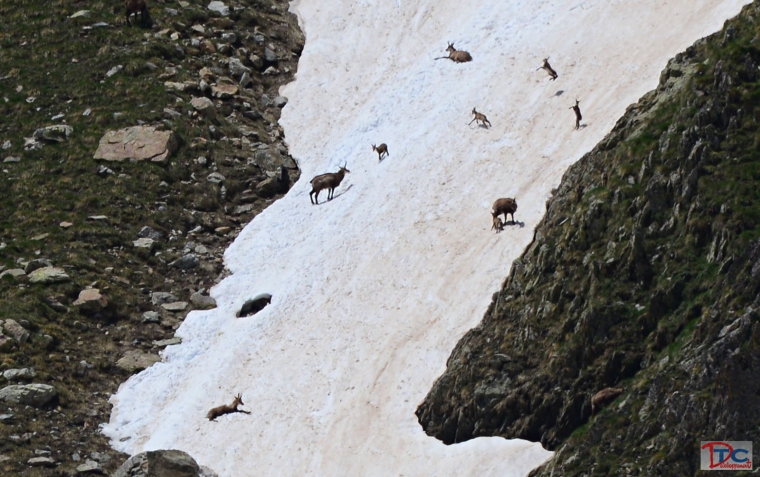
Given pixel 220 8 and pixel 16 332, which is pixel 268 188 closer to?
pixel 16 332

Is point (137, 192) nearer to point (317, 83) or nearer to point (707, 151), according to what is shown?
point (317, 83)

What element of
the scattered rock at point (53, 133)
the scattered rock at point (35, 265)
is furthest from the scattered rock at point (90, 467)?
the scattered rock at point (53, 133)

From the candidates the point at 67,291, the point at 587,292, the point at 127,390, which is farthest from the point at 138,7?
the point at 587,292

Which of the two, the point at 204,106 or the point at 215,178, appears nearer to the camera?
the point at 215,178

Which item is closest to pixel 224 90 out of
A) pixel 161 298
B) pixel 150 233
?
pixel 150 233

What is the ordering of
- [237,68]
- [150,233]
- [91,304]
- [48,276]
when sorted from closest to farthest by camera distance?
[91,304] → [48,276] → [150,233] → [237,68]

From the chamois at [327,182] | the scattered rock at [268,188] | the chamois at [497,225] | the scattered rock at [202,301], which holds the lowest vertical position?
the scattered rock at [202,301]

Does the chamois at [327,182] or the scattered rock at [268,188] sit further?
the scattered rock at [268,188]

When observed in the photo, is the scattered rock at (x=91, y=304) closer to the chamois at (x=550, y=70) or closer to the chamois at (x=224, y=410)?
the chamois at (x=224, y=410)
